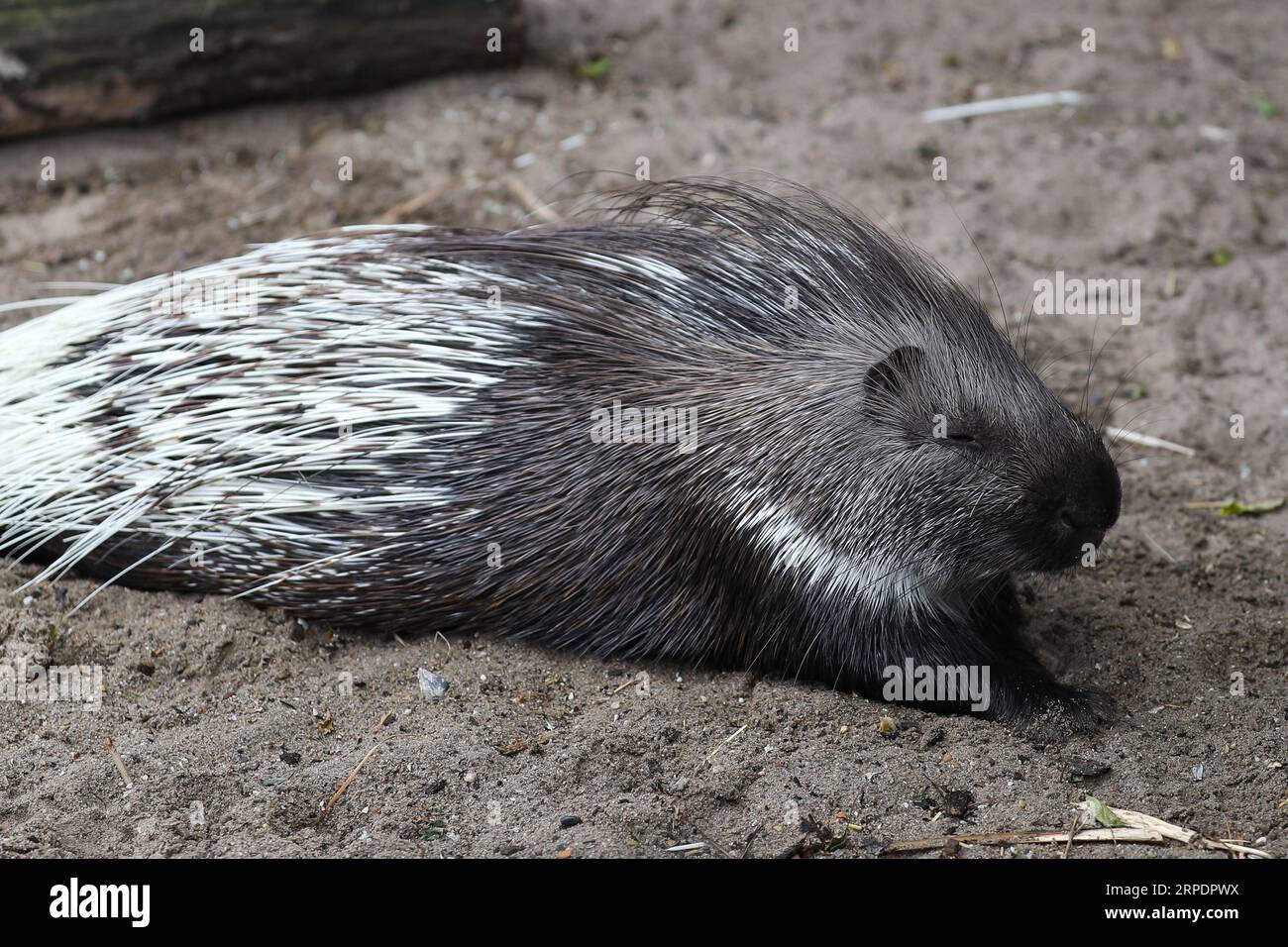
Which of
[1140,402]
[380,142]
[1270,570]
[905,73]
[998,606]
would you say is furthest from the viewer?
[905,73]

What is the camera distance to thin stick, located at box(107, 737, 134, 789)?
10.4 ft

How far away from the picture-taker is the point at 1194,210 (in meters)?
5.96

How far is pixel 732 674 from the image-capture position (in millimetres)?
3723

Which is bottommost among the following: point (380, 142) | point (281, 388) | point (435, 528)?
point (435, 528)

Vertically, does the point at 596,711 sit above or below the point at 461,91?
below

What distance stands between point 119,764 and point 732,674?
5.38ft

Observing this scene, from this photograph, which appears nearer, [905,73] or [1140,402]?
[1140,402]

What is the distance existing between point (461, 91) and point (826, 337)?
3.88m

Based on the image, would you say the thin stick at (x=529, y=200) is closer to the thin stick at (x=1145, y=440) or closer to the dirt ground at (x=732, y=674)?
the dirt ground at (x=732, y=674)

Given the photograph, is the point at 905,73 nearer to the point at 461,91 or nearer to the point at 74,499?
the point at 461,91

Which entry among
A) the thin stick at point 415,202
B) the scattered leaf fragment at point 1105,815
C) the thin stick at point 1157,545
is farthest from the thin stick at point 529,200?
the scattered leaf fragment at point 1105,815

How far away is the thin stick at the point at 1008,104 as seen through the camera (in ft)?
21.8

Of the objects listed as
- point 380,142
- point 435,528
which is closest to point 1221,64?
point 380,142

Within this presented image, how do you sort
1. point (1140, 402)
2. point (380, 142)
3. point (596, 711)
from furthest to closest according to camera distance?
point (380, 142) → point (1140, 402) → point (596, 711)
